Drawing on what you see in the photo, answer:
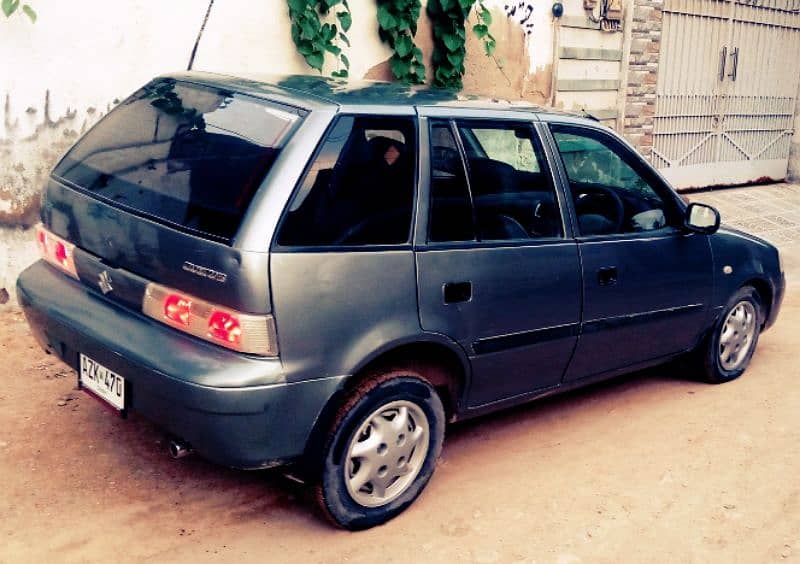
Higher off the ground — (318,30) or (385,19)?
(385,19)

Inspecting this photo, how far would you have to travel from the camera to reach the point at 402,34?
7.34 m

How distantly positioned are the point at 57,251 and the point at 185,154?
2.63 feet

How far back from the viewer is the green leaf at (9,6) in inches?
204

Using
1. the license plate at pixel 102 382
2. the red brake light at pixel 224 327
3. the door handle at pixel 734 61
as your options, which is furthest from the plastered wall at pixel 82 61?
the door handle at pixel 734 61

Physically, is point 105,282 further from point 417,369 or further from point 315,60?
point 315,60

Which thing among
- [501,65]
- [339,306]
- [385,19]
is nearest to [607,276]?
[339,306]

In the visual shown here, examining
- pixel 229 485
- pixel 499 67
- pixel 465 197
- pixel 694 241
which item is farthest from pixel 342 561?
pixel 499 67

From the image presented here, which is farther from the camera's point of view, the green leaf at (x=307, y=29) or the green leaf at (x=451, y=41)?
the green leaf at (x=451, y=41)

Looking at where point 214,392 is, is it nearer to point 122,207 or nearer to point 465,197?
point 122,207

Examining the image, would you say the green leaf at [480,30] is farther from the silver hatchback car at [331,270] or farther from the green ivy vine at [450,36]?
the silver hatchback car at [331,270]

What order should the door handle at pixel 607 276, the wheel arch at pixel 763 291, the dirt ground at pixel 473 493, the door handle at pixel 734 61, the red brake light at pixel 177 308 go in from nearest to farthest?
the red brake light at pixel 177 308, the dirt ground at pixel 473 493, the door handle at pixel 607 276, the wheel arch at pixel 763 291, the door handle at pixel 734 61

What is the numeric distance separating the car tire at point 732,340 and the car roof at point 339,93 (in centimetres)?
177

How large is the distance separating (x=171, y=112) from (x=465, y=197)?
49.2 inches

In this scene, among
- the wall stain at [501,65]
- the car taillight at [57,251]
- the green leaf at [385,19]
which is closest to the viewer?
the car taillight at [57,251]
